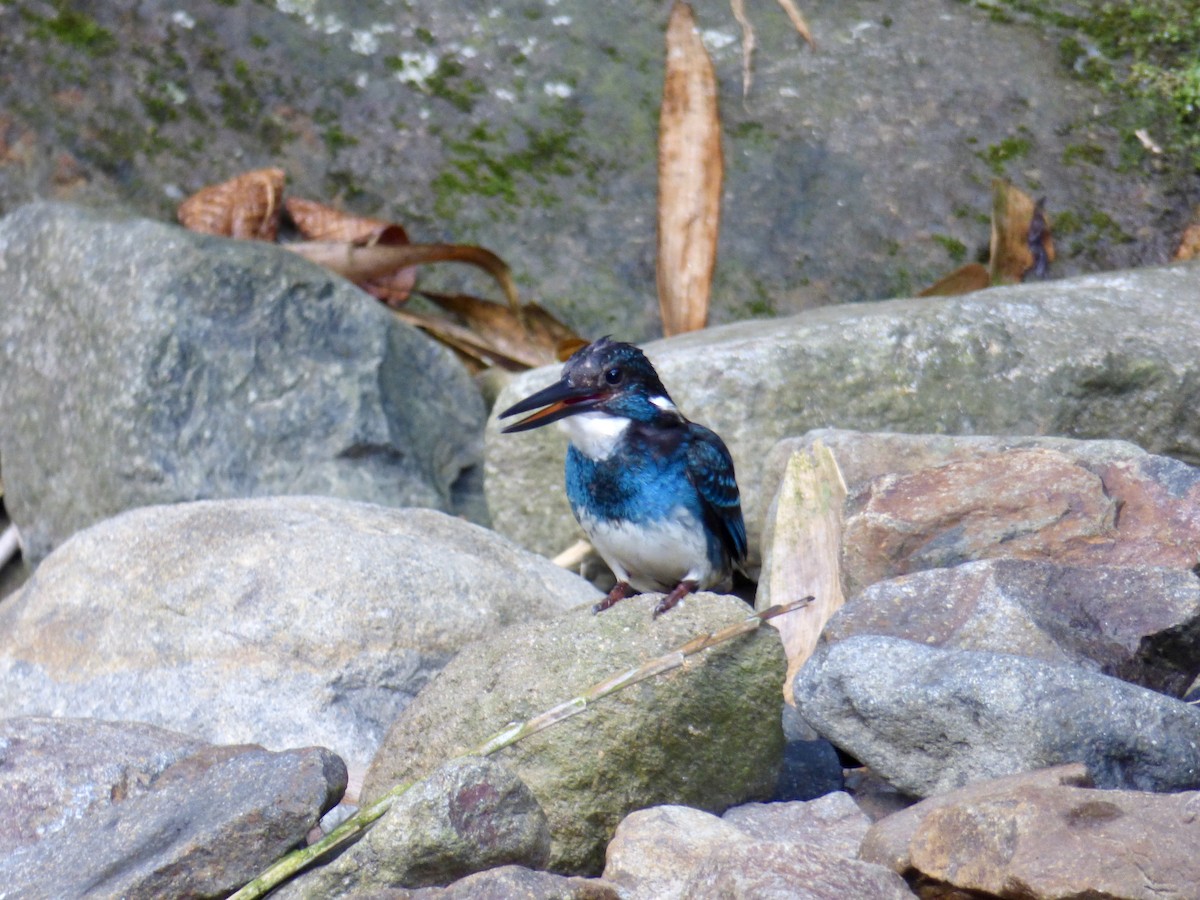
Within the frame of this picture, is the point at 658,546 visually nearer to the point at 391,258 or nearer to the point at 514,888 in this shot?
the point at 514,888

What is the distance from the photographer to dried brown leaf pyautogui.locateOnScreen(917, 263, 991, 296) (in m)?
6.64

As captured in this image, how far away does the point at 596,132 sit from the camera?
738 centimetres

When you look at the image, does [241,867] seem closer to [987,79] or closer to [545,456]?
[545,456]

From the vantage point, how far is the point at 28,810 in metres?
3.60

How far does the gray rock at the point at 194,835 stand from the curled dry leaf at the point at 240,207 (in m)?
4.14

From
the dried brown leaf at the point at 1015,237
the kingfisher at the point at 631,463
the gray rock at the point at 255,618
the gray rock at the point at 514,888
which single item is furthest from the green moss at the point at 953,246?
the gray rock at the point at 514,888

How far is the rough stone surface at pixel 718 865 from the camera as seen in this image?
104 inches

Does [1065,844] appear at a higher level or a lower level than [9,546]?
higher

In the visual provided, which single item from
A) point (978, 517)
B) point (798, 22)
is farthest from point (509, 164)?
point (978, 517)

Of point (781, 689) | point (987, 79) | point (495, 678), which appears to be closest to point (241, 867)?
point (495, 678)

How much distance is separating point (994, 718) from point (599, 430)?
1855 millimetres

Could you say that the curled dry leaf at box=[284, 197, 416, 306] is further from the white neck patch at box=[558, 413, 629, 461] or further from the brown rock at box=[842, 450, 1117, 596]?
the brown rock at box=[842, 450, 1117, 596]

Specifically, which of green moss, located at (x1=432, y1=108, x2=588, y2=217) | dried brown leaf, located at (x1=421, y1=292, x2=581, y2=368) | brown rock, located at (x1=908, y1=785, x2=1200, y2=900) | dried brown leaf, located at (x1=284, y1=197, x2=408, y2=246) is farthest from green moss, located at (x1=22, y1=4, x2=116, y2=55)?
brown rock, located at (x1=908, y1=785, x2=1200, y2=900)

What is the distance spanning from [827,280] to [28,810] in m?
4.39
